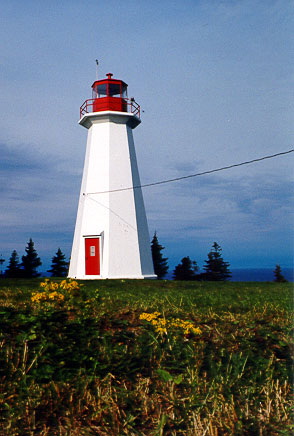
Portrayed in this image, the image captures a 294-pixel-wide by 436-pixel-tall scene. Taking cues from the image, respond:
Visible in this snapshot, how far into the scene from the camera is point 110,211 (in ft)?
74.1

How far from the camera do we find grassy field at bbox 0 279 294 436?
3.69 m

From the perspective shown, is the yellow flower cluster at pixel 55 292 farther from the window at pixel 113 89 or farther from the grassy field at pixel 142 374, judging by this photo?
the window at pixel 113 89

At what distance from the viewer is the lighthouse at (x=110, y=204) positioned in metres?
22.2

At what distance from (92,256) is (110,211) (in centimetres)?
276

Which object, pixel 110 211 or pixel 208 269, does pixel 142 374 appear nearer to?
pixel 110 211

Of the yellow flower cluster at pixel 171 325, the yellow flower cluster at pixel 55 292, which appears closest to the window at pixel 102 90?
the yellow flower cluster at pixel 55 292

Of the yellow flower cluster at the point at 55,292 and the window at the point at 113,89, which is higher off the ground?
the window at the point at 113,89

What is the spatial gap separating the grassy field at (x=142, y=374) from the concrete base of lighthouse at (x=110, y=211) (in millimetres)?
15680

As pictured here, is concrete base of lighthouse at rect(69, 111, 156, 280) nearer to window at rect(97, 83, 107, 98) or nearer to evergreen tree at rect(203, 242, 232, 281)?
window at rect(97, 83, 107, 98)

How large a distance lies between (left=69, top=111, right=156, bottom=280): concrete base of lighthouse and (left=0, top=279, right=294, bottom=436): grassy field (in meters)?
15.7

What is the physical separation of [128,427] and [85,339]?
66.8 inches

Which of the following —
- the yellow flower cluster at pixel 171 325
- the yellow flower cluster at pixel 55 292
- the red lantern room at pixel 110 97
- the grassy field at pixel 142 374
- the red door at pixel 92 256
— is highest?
the red lantern room at pixel 110 97

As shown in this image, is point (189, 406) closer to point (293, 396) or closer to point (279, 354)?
point (293, 396)

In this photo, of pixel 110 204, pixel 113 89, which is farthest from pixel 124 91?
pixel 110 204
